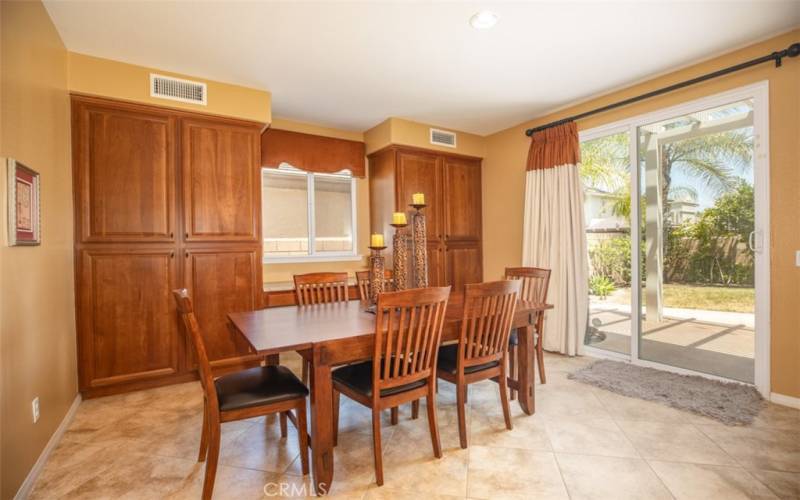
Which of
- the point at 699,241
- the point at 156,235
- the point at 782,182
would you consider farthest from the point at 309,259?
the point at 782,182

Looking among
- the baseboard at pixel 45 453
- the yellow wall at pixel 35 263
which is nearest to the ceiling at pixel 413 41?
the yellow wall at pixel 35 263

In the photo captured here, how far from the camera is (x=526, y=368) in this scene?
8.05ft

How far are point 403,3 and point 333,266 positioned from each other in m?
2.91

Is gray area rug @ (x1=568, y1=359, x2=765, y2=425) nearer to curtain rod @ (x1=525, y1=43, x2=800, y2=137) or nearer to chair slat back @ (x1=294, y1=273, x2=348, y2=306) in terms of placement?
chair slat back @ (x1=294, y1=273, x2=348, y2=306)

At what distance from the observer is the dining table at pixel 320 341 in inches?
66.3

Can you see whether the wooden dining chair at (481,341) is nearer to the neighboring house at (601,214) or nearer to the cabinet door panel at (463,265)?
the neighboring house at (601,214)

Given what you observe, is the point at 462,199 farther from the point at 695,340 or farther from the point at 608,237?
the point at 695,340

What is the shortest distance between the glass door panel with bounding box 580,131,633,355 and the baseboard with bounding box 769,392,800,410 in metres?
1.02

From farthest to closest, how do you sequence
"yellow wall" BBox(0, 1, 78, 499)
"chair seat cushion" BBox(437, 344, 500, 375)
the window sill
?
the window sill
"chair seat cushion" BBox(437, 344, 500, 375)
"yellow wall" BBox(0, 1, 78, 499)

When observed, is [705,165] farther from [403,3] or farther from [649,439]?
[403,3]

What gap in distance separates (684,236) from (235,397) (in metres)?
3.60

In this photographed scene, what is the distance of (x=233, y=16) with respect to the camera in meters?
2.31

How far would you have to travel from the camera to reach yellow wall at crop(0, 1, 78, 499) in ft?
5.33

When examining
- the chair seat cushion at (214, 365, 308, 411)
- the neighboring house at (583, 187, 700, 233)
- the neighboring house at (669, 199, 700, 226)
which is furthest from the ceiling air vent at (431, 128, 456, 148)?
the chair seat cushion at (214, 365, 308, 411)
